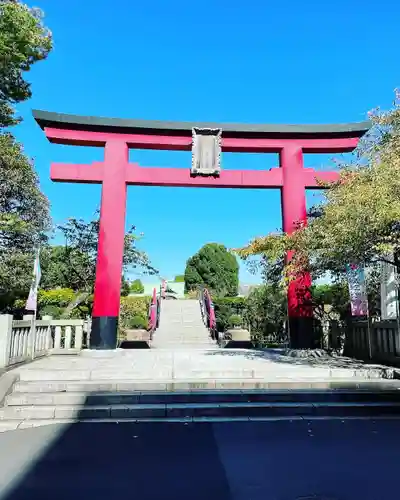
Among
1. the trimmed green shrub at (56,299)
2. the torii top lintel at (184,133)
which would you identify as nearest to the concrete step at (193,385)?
the torii top lintel at (184,133)

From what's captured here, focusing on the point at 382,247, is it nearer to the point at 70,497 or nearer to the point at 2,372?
the point at 70,497

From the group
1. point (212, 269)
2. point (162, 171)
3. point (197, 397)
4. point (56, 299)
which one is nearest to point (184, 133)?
point (162, 171)

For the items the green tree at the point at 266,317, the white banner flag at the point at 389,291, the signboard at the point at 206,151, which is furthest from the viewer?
the green tree at the point at 266,317

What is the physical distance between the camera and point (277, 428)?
171 inches

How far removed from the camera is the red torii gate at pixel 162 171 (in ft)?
31.9

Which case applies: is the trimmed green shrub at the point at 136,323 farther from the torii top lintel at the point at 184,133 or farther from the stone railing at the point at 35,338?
the torii top lintel at the point at 184,133

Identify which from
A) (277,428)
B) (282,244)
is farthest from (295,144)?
(277,428)

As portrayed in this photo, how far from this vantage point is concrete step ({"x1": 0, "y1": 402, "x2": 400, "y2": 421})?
4.72 m

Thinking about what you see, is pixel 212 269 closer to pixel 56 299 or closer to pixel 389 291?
pixel 56 299

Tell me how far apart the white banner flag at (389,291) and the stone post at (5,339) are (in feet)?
23.3

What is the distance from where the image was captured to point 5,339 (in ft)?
21.4

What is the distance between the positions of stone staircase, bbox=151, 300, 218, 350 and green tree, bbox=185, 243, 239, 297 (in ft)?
60.1

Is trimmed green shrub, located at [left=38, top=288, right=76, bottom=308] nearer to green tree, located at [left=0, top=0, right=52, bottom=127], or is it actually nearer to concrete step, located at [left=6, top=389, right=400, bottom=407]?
green tree, located at [left=0, top=0, right=52, bottom=127]

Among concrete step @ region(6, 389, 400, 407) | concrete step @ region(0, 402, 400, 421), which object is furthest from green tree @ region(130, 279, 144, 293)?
concrete step @ region(0, 402, 400, 421)
